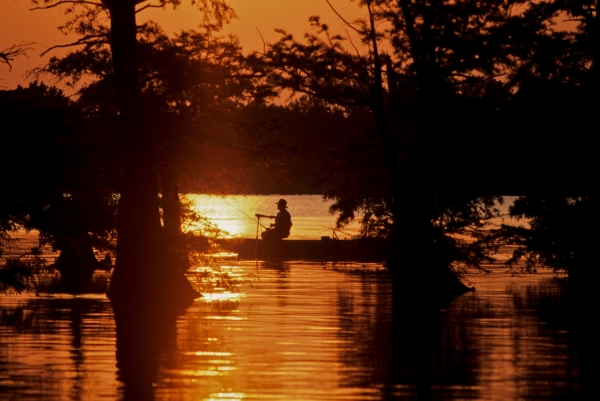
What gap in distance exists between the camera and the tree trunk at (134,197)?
25047mm

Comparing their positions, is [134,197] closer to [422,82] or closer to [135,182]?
[135,182]

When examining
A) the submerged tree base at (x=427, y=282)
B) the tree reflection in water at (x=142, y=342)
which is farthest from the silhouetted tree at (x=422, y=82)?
the tree reflection in water at (x=142, y=342)

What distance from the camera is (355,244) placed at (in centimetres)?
3203

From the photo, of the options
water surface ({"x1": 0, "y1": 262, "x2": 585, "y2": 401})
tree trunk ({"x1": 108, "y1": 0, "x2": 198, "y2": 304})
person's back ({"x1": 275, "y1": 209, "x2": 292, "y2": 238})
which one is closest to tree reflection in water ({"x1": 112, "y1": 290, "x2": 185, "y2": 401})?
water surface ({"x1": 0, "y1": 262, "x2": 585, "y2": 401})

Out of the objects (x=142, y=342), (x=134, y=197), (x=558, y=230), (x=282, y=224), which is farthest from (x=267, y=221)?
(x=142, y=342)

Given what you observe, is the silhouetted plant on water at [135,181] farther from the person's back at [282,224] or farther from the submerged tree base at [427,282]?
the person's back at [282,224]

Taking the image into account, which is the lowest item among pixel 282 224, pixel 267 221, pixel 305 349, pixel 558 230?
pixel 305 349

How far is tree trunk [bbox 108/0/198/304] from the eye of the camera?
82.2 ft

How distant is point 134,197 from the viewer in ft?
84.2

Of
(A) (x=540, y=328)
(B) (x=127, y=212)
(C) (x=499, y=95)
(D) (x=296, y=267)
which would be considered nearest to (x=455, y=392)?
(A) (x=540, y=328)

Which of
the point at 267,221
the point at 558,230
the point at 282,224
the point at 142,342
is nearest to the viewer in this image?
the point at 142,342

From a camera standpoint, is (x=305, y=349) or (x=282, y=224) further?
(x=282, y=224)

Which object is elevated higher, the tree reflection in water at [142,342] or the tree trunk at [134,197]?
the tree trunk at [134,197]

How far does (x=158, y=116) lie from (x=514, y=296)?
29.9ft
